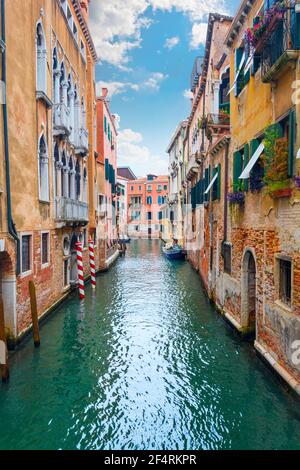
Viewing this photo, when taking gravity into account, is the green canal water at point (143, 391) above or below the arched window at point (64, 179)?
below

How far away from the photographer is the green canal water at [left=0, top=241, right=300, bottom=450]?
4.55m

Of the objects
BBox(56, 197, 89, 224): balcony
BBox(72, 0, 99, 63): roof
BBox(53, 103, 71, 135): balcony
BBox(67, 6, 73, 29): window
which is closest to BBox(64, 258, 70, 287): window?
BBox(56, 197, 89, 224): balcony

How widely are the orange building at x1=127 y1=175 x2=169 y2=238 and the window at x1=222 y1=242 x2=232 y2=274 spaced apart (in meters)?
42.7

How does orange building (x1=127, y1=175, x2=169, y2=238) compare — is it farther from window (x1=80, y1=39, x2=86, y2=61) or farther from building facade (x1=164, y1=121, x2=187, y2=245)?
window (x1=80, y1=39, x2=86, y2=61)

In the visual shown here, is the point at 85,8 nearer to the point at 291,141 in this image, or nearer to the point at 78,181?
the point at 78,181

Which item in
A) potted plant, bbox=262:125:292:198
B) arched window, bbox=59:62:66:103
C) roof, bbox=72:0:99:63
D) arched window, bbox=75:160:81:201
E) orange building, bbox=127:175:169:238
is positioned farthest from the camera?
orange building, bbox=127:175:169:238

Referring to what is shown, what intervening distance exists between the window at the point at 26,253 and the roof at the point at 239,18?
7.39 metres

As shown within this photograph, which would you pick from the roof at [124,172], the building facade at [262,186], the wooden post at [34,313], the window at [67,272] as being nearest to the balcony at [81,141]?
the window at [67,272]

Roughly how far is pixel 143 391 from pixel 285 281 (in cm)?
314

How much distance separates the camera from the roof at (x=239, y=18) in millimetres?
7470

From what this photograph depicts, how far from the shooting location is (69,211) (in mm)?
11977

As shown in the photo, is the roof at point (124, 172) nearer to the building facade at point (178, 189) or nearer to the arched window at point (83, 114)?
the building facade at point (178, 189)

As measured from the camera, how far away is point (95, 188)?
17.5 metres

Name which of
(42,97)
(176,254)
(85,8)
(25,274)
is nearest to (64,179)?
(42,97)
